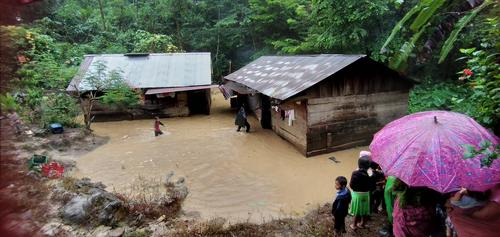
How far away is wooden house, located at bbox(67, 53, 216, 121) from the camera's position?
53.5ft

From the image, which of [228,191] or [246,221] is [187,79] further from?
[246,221]

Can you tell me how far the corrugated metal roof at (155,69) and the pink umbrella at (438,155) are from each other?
527 inches

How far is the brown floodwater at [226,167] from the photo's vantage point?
7629 millimetres

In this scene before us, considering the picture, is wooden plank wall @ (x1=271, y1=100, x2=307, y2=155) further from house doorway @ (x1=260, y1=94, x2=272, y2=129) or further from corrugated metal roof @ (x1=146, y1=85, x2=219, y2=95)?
corrugated metal roof @ (x1=146, y1=85, x2=219, y2=95)

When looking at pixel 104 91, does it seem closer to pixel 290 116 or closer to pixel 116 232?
pixel 290 116

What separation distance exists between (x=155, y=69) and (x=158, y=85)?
2065 millimetres

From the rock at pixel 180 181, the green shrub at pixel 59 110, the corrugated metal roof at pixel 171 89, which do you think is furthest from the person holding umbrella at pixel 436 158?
the green shrub at pixel 59 110

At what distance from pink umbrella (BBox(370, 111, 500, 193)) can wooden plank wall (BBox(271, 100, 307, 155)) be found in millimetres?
5375

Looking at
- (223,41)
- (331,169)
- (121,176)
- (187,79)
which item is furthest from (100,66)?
(223,41)

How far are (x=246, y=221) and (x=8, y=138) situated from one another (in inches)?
249

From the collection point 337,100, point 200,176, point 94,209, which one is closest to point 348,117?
point 337,100

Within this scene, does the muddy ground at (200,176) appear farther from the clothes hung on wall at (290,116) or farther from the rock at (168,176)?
the clothes hung on wall at (290,116)

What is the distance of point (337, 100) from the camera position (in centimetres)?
1036

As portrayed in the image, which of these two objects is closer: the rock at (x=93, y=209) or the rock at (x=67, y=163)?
the rock at (x=93, y=209)
